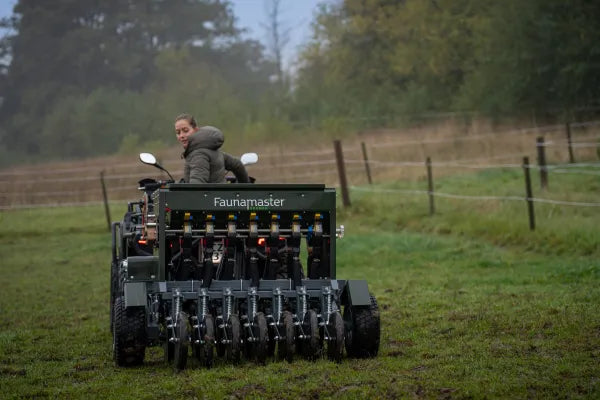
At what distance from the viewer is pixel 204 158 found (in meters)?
11.0

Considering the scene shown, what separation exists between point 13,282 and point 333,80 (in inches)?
1527

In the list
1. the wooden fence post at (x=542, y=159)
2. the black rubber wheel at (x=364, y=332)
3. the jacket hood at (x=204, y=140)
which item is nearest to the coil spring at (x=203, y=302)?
the black rubber wheel at (x=364, y=332)

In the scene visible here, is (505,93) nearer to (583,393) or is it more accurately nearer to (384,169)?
(384,169)

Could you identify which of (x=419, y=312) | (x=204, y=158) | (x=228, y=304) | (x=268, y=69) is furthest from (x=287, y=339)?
(x=268, y=69)

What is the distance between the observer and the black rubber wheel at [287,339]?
9414 millimetres

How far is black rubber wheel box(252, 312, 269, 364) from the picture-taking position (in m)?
9.41

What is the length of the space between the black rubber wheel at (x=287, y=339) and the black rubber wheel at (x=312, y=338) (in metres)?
0.10

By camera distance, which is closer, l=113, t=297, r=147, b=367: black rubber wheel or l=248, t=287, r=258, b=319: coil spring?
l=248, t=287, r=258, b=319: coil spring

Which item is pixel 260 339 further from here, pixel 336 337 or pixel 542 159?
pixel 542 159

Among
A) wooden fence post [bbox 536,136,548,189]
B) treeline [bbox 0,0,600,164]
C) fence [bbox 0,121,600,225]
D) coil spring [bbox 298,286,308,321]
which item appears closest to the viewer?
coil spring [bbox 298,286,308,321]

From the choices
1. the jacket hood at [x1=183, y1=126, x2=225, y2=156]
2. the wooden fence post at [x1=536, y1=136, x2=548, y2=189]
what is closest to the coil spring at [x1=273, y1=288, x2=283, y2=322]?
the jacket hood at [x1=183, y1=126, x2=225, y2=156]

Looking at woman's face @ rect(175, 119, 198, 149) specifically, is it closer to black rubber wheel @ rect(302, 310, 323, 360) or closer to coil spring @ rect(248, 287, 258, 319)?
coil spring @ rect(248, 287, 258, 319)

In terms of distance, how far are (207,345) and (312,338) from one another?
86cm

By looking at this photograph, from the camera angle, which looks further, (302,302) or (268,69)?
(268,69)
